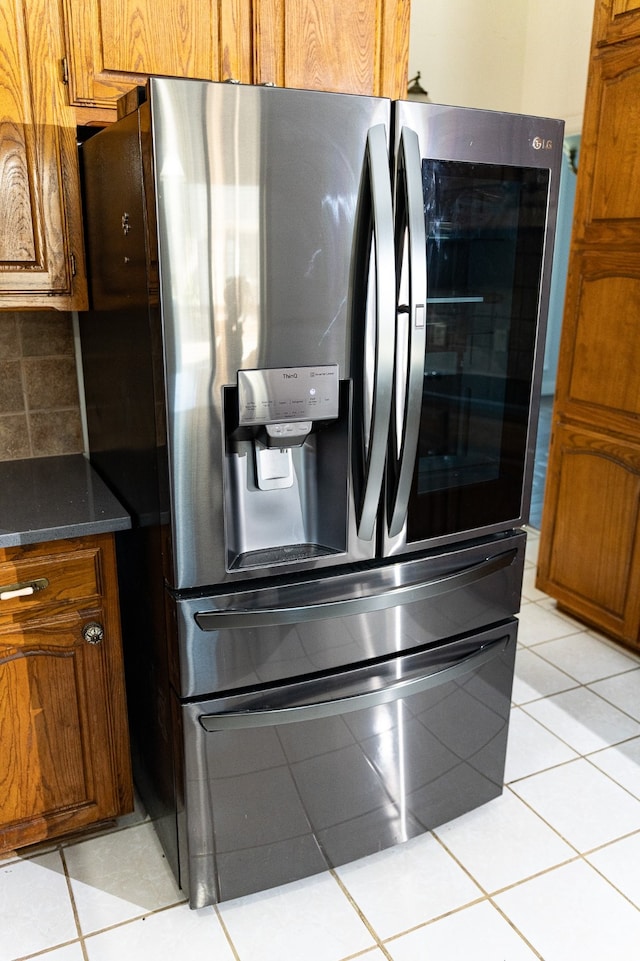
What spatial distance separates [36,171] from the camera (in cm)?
173

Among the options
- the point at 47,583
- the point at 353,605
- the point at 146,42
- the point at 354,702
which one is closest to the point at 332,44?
the point at 146,42

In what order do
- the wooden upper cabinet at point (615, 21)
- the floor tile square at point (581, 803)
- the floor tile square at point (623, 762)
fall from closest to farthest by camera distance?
the floor tile square at point (581, 803)
the floor tile square at point (623, 762)
the wooden upper cabinet at point (615, 21)

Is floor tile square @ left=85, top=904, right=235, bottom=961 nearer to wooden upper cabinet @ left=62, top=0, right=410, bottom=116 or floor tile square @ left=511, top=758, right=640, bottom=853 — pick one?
floor tile square @ left=511, top=758, right=640, bottom=853

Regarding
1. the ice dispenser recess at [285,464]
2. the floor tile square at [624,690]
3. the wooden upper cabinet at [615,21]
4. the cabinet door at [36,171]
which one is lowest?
the floor tile square at [624,690]

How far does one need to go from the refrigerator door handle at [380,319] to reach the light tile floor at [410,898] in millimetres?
938

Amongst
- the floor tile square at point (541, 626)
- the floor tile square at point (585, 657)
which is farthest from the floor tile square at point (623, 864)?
the floor tile square at point (541, 626)

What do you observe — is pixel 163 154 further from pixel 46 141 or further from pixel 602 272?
pixel 602 272

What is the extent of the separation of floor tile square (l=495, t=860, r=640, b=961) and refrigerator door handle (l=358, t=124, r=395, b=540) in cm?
101

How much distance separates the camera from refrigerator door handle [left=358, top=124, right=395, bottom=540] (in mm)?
1439

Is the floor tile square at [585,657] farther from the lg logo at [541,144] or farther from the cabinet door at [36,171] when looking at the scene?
the cabinet door at [36,171]

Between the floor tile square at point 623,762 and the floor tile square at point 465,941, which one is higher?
the floor tile square at point 623,762

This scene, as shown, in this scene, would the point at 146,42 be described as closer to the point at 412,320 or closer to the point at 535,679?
the point at 412,320

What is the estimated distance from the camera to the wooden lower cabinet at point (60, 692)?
171cm

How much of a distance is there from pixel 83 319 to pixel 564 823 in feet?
→ 6.16
